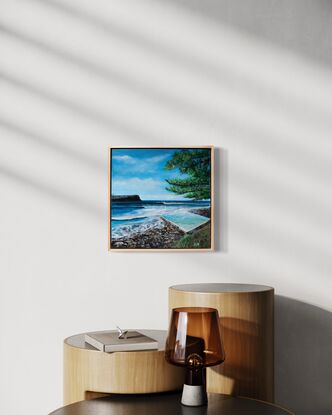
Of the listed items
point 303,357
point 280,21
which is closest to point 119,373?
point 303,357

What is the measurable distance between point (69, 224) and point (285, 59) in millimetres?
1297

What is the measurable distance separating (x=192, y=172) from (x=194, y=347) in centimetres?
96

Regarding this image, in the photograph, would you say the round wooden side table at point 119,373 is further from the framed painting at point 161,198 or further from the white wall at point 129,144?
the framed painting at point 161,198

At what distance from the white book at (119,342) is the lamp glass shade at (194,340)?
5.6 inches

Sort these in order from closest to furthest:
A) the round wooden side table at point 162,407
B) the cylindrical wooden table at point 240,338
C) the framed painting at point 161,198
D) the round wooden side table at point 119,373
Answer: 1. the round wooden side table at point 162,407
2. the round wooden side table at point 119,373
3. the cylindrical wooden table at point 240,338
4. the framed painting at point 161,198

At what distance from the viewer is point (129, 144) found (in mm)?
2770

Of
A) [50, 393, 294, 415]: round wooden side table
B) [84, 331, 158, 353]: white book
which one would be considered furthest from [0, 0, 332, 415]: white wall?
[50, 393, 294, 415]: round wooden side table

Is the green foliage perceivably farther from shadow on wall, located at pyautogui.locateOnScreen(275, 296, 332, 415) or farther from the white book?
the white book

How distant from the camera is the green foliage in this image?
2.76 m

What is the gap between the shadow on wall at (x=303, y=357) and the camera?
9.02ft

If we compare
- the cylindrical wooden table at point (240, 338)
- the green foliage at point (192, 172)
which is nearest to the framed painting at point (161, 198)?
the green foliage at point (192, 172)

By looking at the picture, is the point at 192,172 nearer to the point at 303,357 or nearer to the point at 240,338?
the point at 240,338

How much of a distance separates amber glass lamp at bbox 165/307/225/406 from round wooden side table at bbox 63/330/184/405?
0.12 m

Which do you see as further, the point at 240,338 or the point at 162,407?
the point at 240,338
